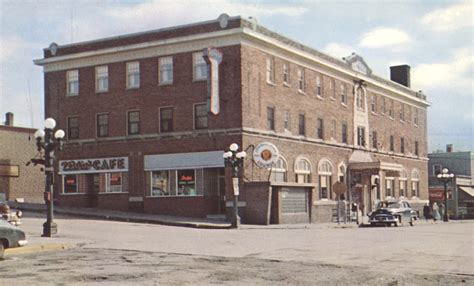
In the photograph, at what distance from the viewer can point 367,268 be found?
16906 mm

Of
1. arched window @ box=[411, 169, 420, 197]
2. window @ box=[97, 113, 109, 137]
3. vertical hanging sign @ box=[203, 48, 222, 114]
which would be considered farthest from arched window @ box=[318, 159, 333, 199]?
arched window @ box=[411, 169, 420, 197]

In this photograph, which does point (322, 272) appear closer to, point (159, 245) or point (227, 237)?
point (159, 245)

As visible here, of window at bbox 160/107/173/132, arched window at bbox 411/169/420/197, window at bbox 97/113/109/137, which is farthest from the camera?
arched window at bbox 411/169/420/197

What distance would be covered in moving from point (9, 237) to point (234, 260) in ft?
19.6

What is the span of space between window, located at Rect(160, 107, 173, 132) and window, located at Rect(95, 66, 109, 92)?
5052mm

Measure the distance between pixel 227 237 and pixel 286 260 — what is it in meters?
9.73

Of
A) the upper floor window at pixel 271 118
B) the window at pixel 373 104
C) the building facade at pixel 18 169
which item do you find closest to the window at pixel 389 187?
the window at pixel 373 104

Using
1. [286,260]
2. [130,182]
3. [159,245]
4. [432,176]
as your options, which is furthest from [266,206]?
[432,176]

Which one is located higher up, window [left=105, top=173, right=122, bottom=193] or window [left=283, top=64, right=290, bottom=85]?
window [left=283, top=64, right=290, bottom=85]

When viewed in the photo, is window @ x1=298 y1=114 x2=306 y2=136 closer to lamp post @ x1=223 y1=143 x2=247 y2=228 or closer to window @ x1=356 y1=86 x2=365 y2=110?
window @ x1=356 y1=86 x2=365 y2=110

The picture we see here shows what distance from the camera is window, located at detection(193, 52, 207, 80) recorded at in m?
43.2

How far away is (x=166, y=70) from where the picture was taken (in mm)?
44844

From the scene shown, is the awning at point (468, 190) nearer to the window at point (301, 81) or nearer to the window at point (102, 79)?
the window at point (301, 81)

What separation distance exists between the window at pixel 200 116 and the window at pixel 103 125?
7139 mm
